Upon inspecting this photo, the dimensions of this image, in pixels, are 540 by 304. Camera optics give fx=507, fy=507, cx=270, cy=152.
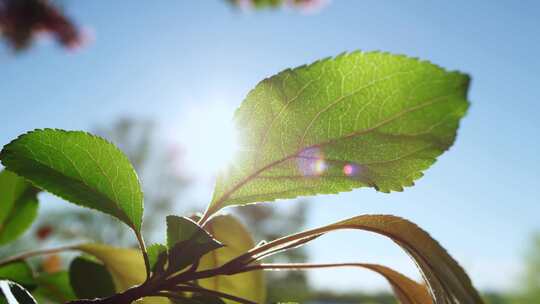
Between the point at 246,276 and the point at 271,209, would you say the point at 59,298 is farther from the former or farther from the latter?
the point at 271,209

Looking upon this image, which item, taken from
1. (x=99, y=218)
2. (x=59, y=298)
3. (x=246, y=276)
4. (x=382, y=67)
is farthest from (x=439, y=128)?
(x=99, y=218)

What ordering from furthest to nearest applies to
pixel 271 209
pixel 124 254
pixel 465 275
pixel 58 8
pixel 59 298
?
1. pixel 271 209
2. pixel 58 8
3. pixel 59 298
4. pixel 124 254
5. pixel 465 275

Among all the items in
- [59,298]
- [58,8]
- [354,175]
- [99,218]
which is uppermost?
[58,8]

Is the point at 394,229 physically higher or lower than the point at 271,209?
lower

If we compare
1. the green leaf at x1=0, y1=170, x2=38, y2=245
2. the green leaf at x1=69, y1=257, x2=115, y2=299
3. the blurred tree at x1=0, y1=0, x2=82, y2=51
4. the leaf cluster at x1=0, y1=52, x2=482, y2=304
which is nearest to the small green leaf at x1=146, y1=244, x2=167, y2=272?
the leaf cluster at x1=0, y1=52, x2=482, y2=304

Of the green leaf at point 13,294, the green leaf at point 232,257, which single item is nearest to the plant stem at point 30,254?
the green leaf at point 232,257

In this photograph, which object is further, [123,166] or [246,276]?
[246,276]
